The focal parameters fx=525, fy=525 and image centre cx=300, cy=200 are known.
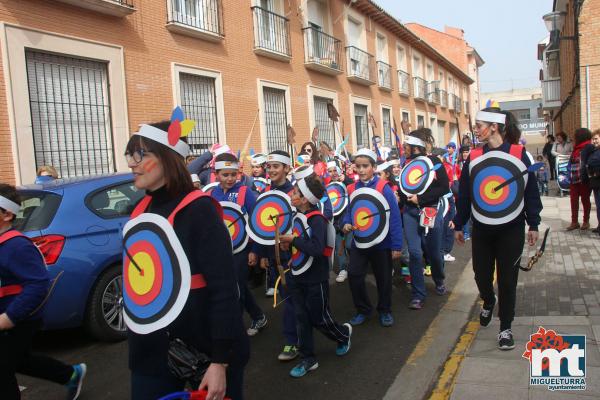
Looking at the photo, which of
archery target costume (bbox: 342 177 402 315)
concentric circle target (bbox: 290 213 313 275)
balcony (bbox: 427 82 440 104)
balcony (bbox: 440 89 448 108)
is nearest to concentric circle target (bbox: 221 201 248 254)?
concentric circle target (bbox: 290 213 313 275)

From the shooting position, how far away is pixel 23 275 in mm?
2994

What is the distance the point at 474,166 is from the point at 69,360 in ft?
12.5

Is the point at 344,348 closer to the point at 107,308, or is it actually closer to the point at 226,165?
the point at 226,165

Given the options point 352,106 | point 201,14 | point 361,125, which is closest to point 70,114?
point 201,14

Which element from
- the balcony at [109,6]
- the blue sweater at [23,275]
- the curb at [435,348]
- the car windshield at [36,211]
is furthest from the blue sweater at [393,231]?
the balcony at [109,6]

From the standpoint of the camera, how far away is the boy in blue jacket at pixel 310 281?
3.96m

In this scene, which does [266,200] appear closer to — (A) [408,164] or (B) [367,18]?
(A) [408,164]

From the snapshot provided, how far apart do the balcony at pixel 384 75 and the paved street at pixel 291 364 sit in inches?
717

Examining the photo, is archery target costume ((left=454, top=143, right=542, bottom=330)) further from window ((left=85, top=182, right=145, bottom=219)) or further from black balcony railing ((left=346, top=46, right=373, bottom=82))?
black balcony railing ((left=346, top=46, right=373, bottom=82))

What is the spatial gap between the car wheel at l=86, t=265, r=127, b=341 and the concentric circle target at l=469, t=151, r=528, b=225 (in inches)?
131

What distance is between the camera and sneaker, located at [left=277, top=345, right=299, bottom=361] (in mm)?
4277

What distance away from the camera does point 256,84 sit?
45.2ft

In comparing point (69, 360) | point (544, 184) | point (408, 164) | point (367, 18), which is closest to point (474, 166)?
point (408, 164)

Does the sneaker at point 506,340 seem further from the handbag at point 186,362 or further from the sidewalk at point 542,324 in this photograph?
the handbag at point 186,362
